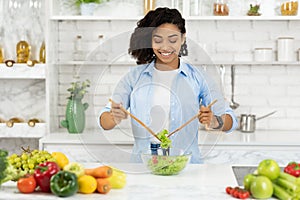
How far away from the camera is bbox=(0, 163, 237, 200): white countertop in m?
2.10

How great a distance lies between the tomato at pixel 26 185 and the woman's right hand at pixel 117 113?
0.61 metres

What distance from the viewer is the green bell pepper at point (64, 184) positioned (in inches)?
80.6

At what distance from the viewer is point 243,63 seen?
169 inches

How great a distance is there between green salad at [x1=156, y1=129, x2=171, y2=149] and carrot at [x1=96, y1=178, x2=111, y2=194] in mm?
386

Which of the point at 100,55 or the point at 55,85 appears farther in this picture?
the point at 55,85

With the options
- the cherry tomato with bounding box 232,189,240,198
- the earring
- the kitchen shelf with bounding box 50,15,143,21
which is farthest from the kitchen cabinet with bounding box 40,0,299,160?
the cherry tomato with bounding box 232,189,240,198

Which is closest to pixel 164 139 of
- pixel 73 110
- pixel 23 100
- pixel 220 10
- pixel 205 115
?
pixel 205 115

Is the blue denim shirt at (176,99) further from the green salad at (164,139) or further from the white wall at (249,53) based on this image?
the white wall at (249,53)

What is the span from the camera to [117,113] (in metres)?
2.60

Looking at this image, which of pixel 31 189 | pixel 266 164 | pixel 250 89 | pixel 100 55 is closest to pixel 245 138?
pixel 250 89

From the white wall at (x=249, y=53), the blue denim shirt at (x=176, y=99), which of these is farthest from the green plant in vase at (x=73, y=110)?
the blue denim shirt at (x=176, y=99)

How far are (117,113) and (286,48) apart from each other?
7.01 ft

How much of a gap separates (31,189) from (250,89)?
A: 2.73 meters

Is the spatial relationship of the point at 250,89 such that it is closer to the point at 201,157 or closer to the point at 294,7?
the point at 294,7
